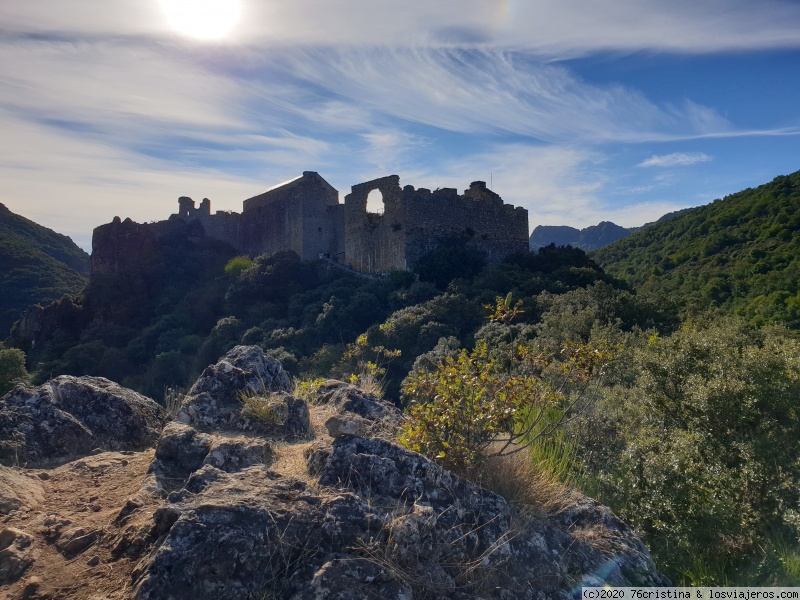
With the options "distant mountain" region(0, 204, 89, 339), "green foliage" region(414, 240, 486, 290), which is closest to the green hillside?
"green foliage" region(414, 240, 486, 290)

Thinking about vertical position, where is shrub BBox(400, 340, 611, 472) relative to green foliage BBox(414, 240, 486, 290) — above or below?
below

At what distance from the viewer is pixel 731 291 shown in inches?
987

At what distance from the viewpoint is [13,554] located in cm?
313

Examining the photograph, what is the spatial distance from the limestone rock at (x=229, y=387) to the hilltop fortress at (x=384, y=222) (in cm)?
2112

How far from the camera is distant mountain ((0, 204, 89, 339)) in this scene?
41594 millimetres

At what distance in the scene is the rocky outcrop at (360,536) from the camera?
2.82 m

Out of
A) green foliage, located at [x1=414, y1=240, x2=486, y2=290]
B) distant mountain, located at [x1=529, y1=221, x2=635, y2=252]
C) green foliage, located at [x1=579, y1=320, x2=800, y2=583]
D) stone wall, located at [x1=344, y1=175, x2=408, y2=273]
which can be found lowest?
green foliage, located at [x1=579, y1=320, x2=800, y2=583]

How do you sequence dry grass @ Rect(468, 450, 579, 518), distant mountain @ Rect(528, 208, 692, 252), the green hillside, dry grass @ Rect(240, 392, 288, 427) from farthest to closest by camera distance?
distant mountain @ Rect(528, 208, 692, 252), the green hillside, dry grass @ Rect(240, 392, 288, 427), dry grass @ Rect(468, 450, 579, 518)

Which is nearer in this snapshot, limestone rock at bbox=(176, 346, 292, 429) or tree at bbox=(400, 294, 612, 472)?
tree at bbox=(400, 294, 612, 472)

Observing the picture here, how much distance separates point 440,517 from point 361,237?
26.5 m

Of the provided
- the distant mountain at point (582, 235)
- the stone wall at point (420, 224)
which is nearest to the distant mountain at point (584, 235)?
the distant mountain at point (582, 235)

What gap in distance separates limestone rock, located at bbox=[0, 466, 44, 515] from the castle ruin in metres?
23.0

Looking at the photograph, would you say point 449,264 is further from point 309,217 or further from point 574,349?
point 574,349

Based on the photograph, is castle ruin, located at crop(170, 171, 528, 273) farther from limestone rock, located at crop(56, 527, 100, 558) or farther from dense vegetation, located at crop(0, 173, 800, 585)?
limestone rock, located at crop(56, 527, 100, 558)
